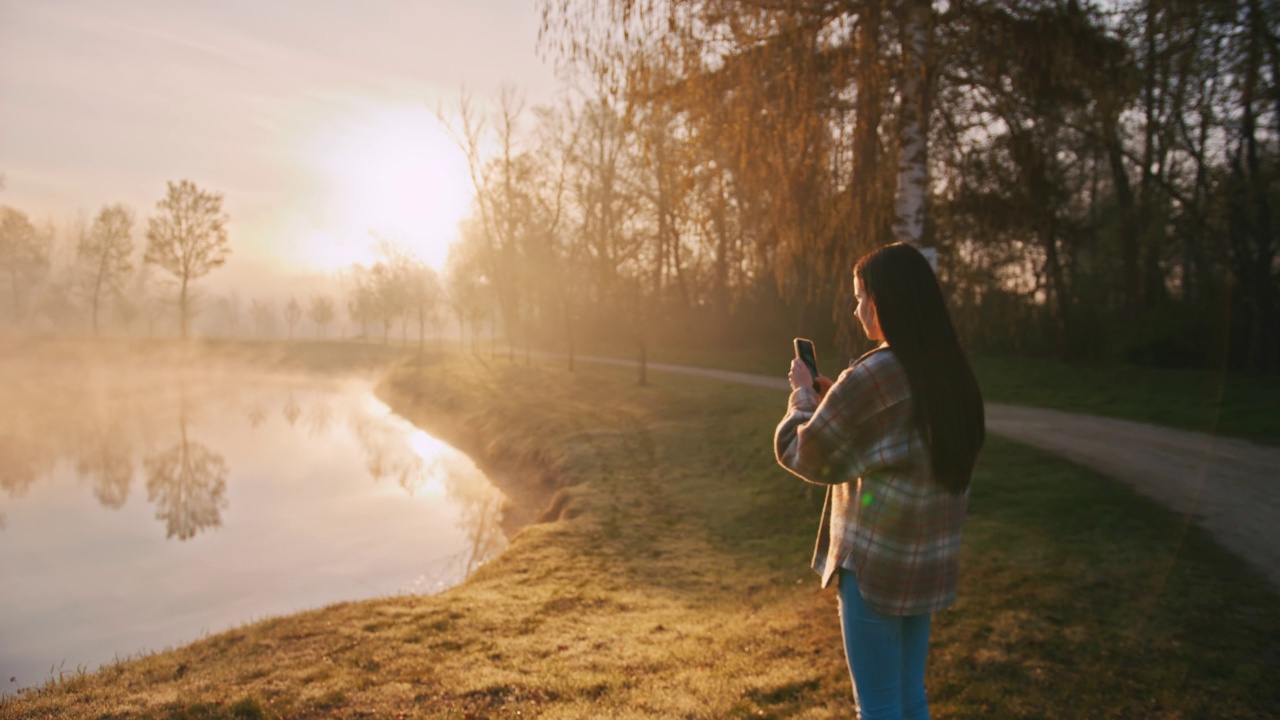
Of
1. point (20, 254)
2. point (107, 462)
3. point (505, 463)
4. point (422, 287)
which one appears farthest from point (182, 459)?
point (20, 254)

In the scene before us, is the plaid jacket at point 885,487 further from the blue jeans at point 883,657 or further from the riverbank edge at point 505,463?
the riverbank edge at point 505,463

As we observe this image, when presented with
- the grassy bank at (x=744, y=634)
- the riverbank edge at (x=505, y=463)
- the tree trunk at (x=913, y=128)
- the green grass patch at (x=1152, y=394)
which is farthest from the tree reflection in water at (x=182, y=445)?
the green grass patch at (x=1152, y=394)

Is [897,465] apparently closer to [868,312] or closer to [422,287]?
[868,312]

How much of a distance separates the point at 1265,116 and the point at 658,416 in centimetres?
1327

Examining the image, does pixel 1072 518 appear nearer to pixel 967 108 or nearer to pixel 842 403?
pixel 967 108

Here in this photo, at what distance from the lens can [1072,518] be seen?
6895mm

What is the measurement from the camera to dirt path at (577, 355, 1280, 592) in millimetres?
6242

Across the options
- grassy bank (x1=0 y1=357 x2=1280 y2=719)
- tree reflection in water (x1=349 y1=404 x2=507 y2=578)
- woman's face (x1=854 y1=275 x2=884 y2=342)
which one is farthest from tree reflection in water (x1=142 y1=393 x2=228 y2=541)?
woman's face (x1=854 y1=275 x2=884 y2=342)

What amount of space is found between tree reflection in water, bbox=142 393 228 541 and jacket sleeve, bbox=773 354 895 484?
13.1 metres

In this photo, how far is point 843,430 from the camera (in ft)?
6.92

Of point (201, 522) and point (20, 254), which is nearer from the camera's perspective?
point (201, 522)

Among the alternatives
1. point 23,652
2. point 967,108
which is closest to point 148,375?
point 23,652

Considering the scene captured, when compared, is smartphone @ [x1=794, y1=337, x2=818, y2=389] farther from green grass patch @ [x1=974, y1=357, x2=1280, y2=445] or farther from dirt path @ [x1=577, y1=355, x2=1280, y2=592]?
green grass patch @ [x1=974, y1=357, x2=1280, y2=445]

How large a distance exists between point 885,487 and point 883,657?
498mm
